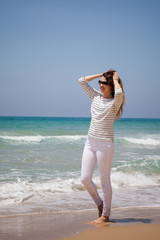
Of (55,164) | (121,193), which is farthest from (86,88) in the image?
(55,164)

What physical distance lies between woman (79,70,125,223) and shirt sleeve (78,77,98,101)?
9 centimetres

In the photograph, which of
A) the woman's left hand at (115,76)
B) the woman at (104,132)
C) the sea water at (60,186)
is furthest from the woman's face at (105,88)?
the sea water at (60,186)

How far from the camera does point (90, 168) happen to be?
3.94m

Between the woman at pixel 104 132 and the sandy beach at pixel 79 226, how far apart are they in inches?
13.9

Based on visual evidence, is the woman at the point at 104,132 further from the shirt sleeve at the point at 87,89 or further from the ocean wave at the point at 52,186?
the ocean wave at the point at 52,186

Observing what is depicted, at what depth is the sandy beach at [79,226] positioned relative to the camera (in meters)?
3.43

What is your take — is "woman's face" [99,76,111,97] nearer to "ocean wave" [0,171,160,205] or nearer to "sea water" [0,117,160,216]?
"sea water" [0,117,160,216]

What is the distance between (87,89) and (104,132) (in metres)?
0.73

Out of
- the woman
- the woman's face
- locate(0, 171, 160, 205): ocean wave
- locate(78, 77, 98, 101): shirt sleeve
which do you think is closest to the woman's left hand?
the woman

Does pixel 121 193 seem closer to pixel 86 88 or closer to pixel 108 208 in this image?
pixel 108 208

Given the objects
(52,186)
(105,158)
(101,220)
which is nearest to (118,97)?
(105,158)

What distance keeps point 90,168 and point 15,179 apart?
379 cm

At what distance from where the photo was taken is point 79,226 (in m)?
3.93

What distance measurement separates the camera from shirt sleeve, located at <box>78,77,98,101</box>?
13.7ft
